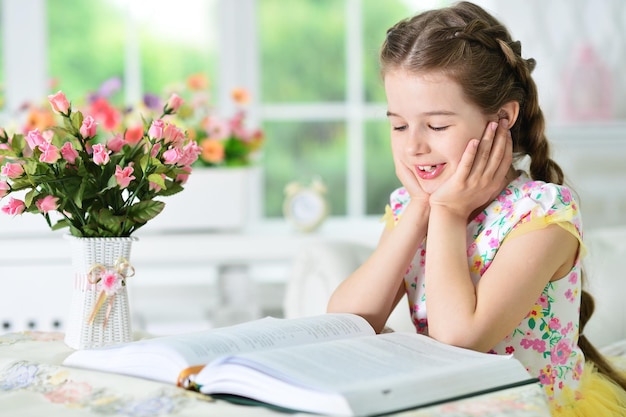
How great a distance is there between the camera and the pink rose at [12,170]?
4.37ft

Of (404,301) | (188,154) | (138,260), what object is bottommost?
(138,260)

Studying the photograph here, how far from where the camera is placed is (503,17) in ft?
11.4

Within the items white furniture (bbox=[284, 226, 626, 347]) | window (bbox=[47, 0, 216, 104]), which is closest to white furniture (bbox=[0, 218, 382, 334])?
white furniture (bbox=[284, 226, 626, 347])

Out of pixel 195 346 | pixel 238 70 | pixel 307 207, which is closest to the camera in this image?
pixel 195 346

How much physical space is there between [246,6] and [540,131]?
89.6 inches

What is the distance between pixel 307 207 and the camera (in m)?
3.33

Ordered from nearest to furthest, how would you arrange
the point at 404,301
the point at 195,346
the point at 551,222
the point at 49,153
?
1. the point at 195,346
2. the point at 49,153
3. the point at 551,222
4. the point at 404,301

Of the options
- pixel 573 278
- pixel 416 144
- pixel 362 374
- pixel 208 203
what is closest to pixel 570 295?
pixel 573 278

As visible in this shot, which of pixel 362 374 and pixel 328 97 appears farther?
pixel 328 97

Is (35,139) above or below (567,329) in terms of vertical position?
above

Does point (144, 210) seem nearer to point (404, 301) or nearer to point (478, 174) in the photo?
point (478, 174)

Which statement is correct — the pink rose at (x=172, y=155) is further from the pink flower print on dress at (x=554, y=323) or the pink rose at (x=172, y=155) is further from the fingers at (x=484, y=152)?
the pink flower print on dress at (x=554, y=323)

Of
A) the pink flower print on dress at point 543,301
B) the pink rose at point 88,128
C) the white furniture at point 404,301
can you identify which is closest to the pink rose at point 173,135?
the pink rose at point 88,128

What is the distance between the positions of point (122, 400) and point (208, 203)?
6.86 ft
